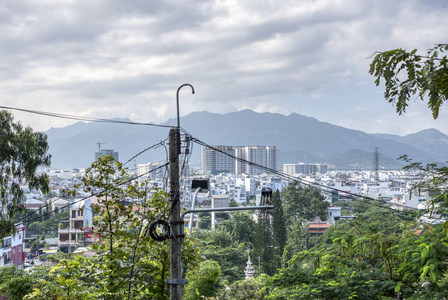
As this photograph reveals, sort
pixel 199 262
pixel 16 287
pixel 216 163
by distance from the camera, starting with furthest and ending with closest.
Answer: pixel 216 163 → pixel 16 287 → pixel 199 262

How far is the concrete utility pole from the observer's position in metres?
4.45

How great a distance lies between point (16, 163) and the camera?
9.85 metres

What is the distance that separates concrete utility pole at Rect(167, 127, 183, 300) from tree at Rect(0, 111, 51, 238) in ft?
20.9

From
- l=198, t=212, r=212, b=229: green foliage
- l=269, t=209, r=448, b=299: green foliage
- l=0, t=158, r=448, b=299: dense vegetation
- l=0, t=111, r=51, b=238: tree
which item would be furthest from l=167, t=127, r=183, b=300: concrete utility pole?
l=198, t=212, r=212, b=229: green foliage

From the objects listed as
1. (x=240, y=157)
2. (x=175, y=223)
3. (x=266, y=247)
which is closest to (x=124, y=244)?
(x=175, y=223)

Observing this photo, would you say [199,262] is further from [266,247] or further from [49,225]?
[49,225]

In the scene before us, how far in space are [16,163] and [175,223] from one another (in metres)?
6.74

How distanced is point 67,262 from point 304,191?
39.7 m

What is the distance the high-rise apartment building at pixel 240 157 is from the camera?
155 metres

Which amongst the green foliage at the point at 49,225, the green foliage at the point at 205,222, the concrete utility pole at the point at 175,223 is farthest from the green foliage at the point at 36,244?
the concrete utility pole at the point at 175,223

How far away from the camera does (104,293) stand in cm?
457

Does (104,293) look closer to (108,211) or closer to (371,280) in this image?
(108,211)

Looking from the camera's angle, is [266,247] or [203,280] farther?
[266,247]

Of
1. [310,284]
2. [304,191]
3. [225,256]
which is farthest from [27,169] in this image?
[304,191]
